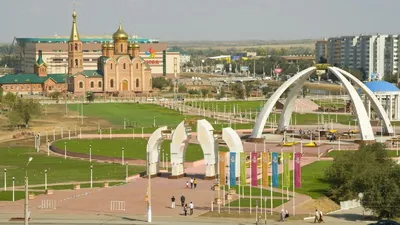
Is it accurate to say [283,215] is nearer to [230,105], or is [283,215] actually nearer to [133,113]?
[133,113]

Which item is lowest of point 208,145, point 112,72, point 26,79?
point 208,145

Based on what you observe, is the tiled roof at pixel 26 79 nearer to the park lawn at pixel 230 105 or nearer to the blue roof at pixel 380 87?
the park lawn at pixel 230 105

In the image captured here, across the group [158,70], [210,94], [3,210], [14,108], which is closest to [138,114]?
[14,108]

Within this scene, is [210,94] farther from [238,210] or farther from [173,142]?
[238,210]

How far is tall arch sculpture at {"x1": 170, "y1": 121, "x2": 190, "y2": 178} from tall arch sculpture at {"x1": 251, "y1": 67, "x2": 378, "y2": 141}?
19991 mm

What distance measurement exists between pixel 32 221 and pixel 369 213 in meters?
14.9

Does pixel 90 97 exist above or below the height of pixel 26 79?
below

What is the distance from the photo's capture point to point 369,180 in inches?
1893

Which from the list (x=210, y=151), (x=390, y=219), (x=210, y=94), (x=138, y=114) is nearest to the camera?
(x=390, y=219)

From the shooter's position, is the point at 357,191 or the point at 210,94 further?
the point at 210,94

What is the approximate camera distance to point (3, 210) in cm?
4931

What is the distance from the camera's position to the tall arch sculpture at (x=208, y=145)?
57938 millimetres

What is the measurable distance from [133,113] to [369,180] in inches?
2726

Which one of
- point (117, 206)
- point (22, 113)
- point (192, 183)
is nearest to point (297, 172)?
point (192, 183)
